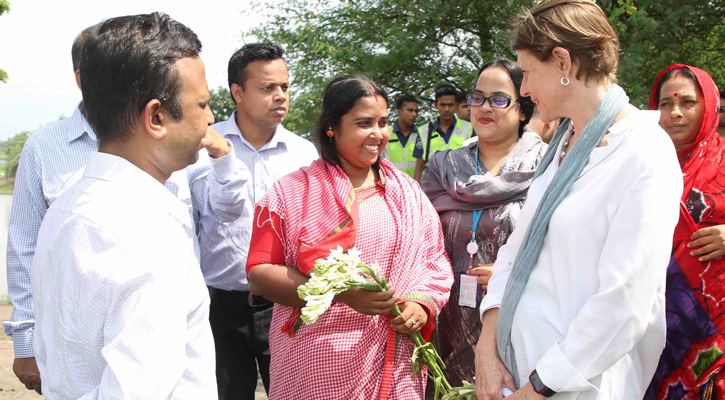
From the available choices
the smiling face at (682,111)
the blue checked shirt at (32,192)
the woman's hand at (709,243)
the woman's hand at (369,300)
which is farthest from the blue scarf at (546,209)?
the blue checked shirt at (32,192)

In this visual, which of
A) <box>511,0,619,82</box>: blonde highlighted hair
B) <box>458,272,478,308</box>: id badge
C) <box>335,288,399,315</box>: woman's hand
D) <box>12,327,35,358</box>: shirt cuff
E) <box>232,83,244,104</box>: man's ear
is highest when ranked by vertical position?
<box>511,0,619,82</box>: blonde highlighted hair

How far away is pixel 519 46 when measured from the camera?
2016 millimetres

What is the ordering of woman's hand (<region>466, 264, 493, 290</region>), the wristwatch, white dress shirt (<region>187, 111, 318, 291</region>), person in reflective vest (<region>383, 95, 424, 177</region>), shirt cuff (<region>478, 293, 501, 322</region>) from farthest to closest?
person in reflective vest (<region>383, 95, 424, 177</region>)
white dress shirt (<region>187, 111, 318, 291</region>)
woman's hand (<region>466, 264, 493, 290</region>)
shirt cuff (<region>478, 293, 501, 322</region>)
the wristwatch

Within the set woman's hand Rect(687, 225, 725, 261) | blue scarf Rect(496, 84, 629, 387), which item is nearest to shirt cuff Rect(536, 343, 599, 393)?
blue scarf Rect(496, 84, 629, 387)

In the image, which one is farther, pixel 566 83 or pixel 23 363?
A: pixel 23 363

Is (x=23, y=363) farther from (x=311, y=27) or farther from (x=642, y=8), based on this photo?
(x=311, y=27)

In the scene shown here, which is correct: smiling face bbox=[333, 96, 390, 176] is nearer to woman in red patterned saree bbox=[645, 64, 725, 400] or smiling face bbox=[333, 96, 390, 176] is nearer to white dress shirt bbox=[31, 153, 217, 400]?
woman in red patterned saree bbox=[645, 64, 725, 400]

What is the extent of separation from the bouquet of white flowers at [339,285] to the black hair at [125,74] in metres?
0.94

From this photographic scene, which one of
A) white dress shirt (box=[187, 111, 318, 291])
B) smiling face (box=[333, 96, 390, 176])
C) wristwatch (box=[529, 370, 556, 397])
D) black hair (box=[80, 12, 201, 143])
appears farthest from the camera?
white dress shirt (box=[187, 111, 318, 291])

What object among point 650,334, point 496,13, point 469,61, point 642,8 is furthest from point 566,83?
point 469,61

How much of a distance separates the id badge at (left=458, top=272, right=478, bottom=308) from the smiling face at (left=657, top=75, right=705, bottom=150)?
1.16 m

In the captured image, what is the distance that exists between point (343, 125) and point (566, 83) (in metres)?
1.28

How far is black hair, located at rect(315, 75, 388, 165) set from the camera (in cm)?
297

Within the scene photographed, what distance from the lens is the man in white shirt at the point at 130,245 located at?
4.23ft
